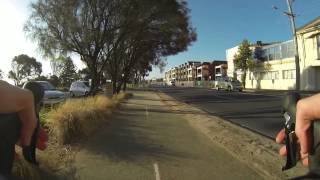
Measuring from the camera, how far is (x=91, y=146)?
1164cm

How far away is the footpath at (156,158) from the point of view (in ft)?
28.0

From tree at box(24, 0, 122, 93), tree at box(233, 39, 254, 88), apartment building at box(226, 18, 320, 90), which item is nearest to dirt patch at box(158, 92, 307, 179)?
tree at box(24, 0, 122, 93)

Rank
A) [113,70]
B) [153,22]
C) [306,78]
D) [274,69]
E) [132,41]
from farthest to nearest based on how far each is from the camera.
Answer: [274,69], [306,78], [113,70], [132,41], [153,22]

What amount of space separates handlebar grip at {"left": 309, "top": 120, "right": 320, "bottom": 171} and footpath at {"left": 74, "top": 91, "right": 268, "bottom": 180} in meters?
6.86

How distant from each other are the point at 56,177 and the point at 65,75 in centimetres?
9510

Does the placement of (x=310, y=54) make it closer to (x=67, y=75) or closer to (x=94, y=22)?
(x=94, y=22)

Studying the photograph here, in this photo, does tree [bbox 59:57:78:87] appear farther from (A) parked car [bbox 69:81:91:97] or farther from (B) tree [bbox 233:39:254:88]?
(A) parked car [bbox 69:81:91:97]

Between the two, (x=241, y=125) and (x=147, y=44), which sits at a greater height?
(x=147, y=44)

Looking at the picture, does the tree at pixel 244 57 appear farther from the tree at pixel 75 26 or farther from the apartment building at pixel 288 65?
the tree at pixel 75 26

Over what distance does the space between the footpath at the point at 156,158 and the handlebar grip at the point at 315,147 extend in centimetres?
686

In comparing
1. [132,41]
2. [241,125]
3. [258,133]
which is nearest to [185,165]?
[258,133]

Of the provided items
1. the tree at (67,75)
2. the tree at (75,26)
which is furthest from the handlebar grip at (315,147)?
the tree at (67,75)

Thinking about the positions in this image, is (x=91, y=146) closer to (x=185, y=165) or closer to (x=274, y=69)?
(x=185, y=165)

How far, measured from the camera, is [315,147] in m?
1.49
